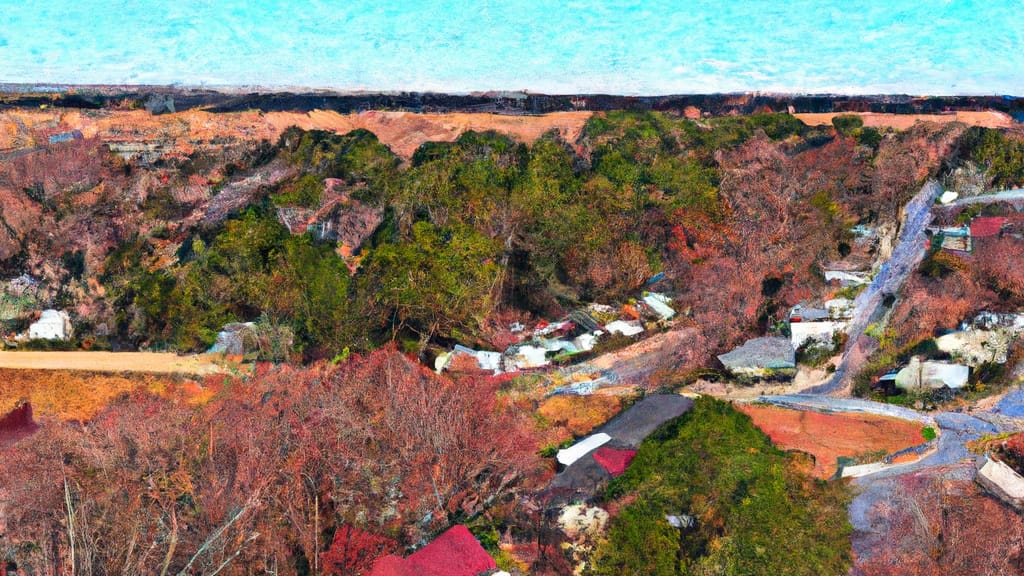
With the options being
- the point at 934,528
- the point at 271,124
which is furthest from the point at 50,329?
the point at 934,528

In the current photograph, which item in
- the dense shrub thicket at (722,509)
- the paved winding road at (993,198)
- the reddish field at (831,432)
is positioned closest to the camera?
the dense shrub thicket at (722,509)

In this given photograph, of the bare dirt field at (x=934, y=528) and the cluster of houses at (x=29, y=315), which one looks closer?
the bare dirt field at (x=934, y=528)

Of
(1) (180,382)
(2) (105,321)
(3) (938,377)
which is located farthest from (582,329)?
(2) (105,321)

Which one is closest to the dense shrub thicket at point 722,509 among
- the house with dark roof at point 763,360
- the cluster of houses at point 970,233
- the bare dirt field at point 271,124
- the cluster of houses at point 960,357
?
the house with dark roof at point 763,360

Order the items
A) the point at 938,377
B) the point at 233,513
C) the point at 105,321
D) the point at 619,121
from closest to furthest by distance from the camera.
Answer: the point at 233,513
the point at 938,377
the point at 105,321
the point at 619,121

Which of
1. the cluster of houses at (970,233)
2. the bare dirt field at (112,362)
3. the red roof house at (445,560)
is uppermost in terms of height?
the cluster of houses at (970,233)

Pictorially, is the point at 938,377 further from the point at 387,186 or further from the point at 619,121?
the point at 387,186

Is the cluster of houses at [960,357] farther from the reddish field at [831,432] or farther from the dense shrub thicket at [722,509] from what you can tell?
the dense shrub thicket at [722,509]
